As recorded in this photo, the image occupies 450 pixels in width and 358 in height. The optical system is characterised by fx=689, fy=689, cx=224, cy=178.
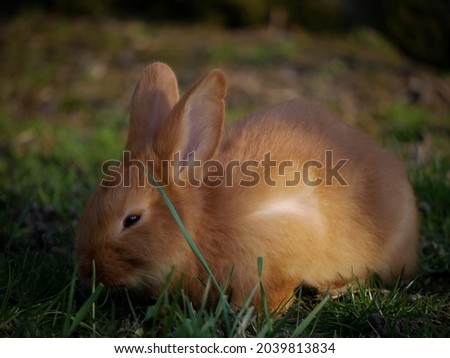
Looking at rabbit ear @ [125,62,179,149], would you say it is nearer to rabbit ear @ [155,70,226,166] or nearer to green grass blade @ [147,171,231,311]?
rabbit ear @ [155,70,226,166]

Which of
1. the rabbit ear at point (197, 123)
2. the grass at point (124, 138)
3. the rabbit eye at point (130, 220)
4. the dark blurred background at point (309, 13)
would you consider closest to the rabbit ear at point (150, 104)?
the rabbit ear at point (197, 123)

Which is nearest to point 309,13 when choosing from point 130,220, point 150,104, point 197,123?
point 150,104

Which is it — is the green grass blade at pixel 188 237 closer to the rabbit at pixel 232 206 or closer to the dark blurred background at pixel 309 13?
the rabbit at pixel 232 206

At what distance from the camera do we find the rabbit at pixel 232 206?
2854 millimetres

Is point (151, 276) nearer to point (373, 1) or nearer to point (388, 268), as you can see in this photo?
point (388, 268)

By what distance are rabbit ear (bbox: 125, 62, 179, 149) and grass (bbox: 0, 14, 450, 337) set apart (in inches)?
28.4

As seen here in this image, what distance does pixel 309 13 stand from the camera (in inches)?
336

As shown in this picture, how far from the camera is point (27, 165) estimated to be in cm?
560

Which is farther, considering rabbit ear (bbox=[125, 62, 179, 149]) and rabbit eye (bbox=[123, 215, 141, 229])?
rabbit ear (bbox=[125, 62, 179, 149])

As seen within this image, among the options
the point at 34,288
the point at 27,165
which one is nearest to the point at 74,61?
the point at 27,165

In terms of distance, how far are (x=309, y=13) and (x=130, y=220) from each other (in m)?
6.24

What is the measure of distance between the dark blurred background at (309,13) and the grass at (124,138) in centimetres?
20

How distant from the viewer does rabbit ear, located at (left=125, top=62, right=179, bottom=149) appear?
318cm

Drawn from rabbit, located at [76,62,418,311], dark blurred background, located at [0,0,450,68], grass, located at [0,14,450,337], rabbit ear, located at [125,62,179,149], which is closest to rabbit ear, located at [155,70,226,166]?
rabbit, located at [76,62,418,311]
